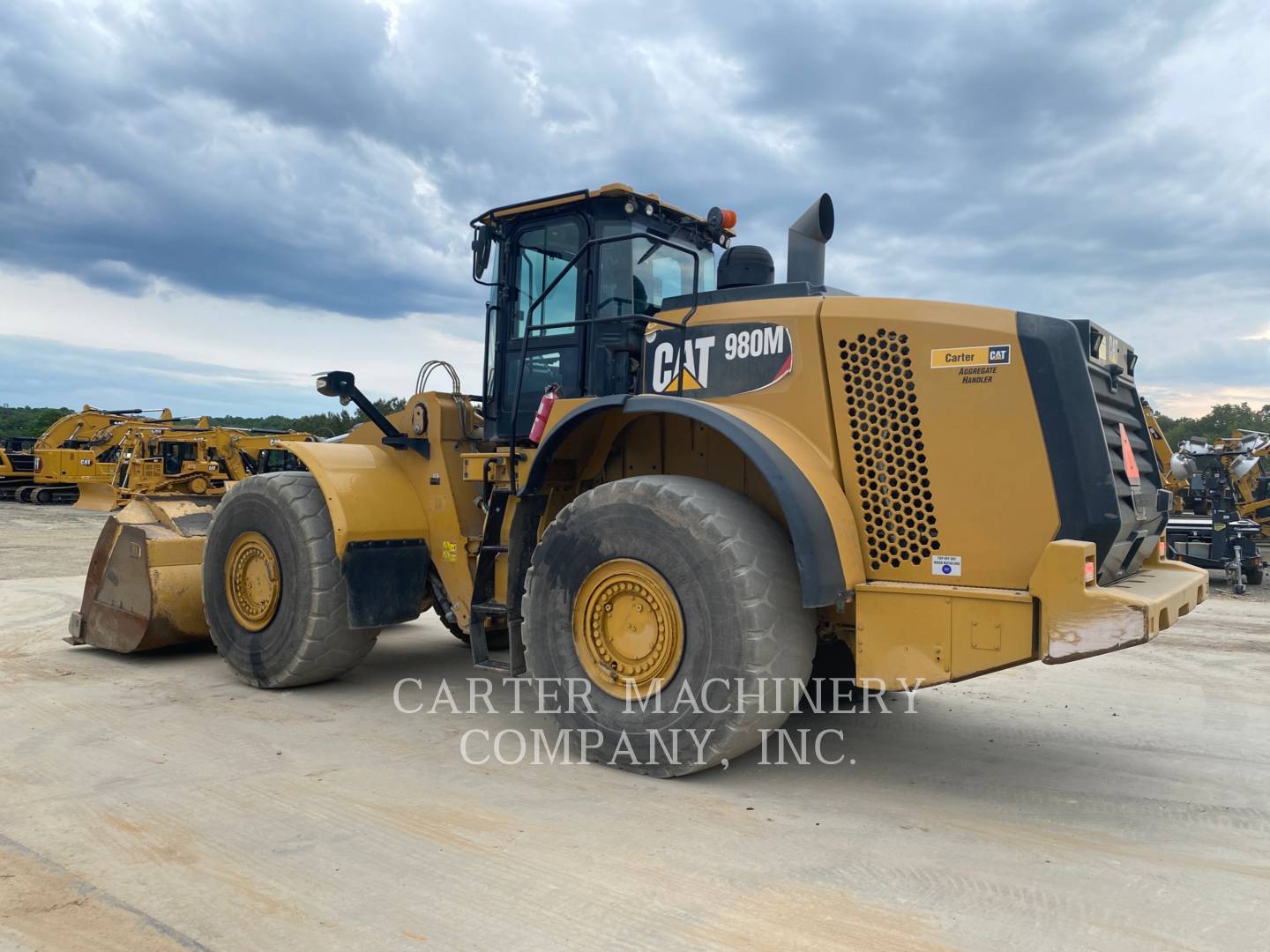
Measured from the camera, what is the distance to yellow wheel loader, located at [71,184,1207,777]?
3871 millimetres

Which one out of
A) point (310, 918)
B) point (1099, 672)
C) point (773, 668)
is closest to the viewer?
point (310, 918)

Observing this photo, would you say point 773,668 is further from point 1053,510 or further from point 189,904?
point 189,904

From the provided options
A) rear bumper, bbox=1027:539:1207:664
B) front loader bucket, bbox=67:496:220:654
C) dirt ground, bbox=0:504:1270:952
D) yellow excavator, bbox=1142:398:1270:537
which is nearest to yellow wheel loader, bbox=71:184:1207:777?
rear bumper, bbox=1027:539:1207:664

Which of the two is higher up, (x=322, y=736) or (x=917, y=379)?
(x=917, y=379)

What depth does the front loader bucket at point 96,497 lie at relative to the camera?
85.5ft

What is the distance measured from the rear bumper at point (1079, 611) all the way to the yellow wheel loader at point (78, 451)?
26.0 metres

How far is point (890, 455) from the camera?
4129mm

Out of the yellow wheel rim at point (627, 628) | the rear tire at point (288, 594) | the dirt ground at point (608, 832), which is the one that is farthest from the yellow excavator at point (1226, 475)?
the rear tire at point (288, 594)

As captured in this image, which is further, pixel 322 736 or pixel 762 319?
pixel 322 736

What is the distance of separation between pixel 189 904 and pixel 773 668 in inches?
90.1

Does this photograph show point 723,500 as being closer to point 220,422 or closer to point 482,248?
point 482,248

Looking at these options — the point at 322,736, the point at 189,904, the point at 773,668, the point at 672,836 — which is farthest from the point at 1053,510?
the point at 322,736

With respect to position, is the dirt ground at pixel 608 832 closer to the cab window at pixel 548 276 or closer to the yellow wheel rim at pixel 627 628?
the yellow wheel rim at pixel 627 628

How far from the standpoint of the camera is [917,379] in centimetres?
407
